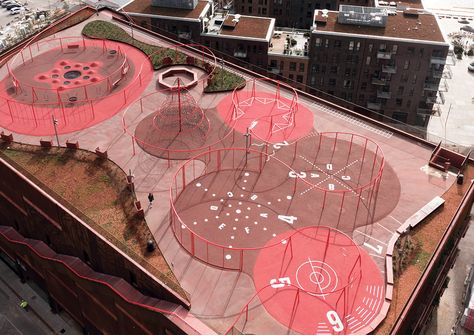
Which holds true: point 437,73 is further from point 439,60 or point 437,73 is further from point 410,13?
point 410,13

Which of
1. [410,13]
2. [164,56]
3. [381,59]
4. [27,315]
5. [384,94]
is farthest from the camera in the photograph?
[410,13]

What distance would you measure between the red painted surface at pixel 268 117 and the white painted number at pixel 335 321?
29.0 m

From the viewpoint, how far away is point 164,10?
10988cm

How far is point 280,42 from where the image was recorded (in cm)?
11150

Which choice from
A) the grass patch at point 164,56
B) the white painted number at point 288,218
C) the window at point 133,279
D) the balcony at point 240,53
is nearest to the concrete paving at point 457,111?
the balcony at point 240,53

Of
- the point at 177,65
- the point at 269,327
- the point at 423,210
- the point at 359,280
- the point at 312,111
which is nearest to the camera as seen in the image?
the point at 269,327

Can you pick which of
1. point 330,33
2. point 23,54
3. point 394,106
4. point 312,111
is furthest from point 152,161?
point 394,106

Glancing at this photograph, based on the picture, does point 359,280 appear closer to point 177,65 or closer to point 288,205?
point 288,205

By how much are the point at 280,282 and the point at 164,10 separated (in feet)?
266

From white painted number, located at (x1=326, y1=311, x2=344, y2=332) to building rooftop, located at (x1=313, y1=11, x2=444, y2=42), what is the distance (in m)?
72.1

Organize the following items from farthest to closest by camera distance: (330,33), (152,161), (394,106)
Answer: (394,106), (330,33), (152,161)

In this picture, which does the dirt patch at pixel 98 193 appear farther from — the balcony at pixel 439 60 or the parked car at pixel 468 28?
the parked car at pixel 468 28

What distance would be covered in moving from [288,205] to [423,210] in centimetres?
1601

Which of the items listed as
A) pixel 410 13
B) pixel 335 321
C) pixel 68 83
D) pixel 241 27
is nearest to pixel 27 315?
pixel 68 83
